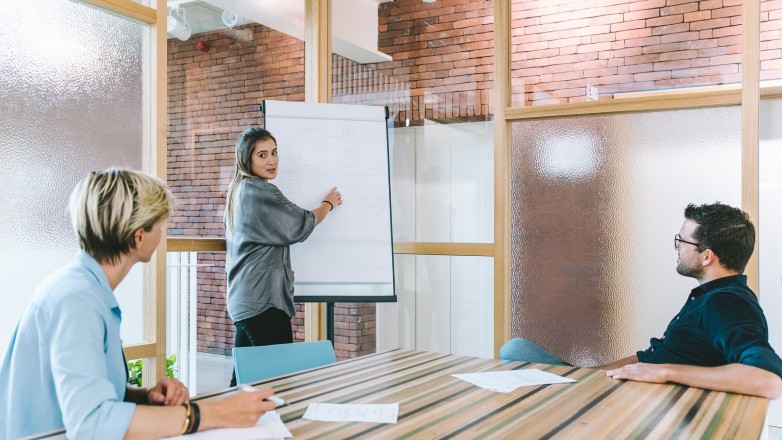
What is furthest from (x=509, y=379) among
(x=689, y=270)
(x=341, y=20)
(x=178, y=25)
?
(x=341, y=20)

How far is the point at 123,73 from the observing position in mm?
3373

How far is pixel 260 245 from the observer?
3553mm

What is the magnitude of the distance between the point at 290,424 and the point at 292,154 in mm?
2447

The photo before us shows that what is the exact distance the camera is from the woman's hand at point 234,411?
153 centimetres

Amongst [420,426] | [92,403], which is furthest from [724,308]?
[92,403]

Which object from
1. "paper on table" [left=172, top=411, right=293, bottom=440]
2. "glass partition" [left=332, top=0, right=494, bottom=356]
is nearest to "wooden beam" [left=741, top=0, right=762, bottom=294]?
"glass partition" [left=332, top=0, right=494, bottom=356]

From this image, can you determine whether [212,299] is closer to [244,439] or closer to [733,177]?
[244,439]

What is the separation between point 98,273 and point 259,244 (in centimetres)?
193

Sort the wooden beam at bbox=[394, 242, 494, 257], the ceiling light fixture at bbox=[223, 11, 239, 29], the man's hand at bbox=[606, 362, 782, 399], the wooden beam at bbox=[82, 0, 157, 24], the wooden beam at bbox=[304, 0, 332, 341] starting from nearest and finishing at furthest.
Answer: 1. the man's hand at bbox=[606, 362, 782, 399]
2. the wooden beam at bbox=[82, 0, 157, 24]
3. the ceiling light fixture at bbox=[223, 11, 239, 29]
4. the wooden beam at bbox=[394, 242, 494, 257]
5. the wooden beam at bbox=[304, 0, 332, 341]

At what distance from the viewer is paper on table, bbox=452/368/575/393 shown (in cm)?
213

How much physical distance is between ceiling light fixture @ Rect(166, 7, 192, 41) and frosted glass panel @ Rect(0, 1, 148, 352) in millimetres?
203

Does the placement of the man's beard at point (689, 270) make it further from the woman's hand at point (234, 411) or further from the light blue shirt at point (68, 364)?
the light blue shirt at point (68, 364)

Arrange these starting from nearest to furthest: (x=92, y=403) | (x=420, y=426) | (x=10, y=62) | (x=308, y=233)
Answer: (x=92, y=403) → (x=420, y=426) → (x=10, y=62) → (x=308, y=233)

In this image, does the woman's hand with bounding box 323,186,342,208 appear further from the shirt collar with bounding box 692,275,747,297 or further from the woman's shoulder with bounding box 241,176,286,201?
the shirt collar with bounding box 692,275,747,297
